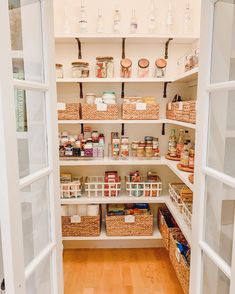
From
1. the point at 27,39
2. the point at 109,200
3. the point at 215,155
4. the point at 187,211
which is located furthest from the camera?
the point at 109,200

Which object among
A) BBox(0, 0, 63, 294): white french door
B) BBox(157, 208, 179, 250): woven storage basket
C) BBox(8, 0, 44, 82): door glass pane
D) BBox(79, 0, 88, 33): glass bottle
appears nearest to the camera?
BBox(0, 0, 63, 294): white french door

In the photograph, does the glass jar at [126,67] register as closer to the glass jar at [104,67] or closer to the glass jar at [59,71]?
the glass jar at [104,67]

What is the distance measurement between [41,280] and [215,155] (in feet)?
3.45

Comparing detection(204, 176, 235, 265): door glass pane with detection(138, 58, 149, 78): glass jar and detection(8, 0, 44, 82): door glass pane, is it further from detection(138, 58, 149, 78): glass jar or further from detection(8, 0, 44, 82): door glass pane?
detection(138, 58, 149, 78): glass jar

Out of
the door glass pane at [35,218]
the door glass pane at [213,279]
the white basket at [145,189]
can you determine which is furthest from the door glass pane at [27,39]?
the white basket at [145,189]

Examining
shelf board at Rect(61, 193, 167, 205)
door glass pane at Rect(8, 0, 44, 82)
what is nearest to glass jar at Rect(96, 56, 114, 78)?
shelf board at Rect(61, 193, 167, 205)

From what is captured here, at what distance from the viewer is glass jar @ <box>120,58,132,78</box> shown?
244cm

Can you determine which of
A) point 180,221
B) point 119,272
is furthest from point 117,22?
point 119,272

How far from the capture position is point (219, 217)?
1.31 metres

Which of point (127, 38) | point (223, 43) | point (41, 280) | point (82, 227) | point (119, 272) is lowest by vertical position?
point (119, 272)

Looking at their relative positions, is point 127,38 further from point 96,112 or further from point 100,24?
point 96,112

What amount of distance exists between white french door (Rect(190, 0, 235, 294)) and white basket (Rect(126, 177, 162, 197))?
1.10 metres

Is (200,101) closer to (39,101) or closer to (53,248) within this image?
(39,101)

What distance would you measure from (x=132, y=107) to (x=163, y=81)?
0.38 metres
